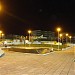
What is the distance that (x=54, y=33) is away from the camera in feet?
459

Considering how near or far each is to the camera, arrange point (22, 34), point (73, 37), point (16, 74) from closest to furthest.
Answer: point (16, 74), point (22, 34), point (73, 37)

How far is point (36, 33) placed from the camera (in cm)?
14125

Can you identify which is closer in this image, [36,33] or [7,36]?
[7,36]

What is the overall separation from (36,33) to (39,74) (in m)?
131

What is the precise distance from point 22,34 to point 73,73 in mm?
99776

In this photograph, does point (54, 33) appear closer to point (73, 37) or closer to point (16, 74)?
point (73, 37)

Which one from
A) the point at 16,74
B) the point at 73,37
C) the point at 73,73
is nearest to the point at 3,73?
the point at 16,74

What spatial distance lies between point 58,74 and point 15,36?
107 meters

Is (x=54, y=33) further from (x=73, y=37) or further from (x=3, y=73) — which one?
(x=3, y=73)

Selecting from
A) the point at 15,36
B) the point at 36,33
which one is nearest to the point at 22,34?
the point at 15,36

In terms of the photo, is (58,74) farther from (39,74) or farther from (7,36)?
(7,36)

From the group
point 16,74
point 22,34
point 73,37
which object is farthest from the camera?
point 73,37

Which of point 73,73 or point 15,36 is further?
point 15,36

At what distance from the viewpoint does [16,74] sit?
1059 centimetres
